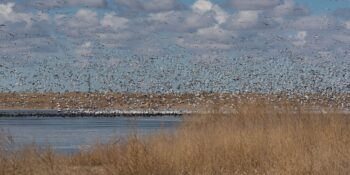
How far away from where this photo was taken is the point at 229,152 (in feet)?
64.8

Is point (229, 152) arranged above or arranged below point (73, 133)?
above

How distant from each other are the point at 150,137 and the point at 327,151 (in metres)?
5.37

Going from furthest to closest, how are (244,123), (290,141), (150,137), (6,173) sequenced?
(244,123), (150,137), (290,141), (6,173)

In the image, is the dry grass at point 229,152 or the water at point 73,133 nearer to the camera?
the dry grass at point 229,152

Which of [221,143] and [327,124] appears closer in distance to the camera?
[221,143]

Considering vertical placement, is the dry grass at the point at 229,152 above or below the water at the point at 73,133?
above

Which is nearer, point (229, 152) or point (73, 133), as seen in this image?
point (229, 152)

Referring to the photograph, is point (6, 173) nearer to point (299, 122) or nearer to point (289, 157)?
point (289, 157)

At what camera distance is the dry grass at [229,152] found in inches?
676

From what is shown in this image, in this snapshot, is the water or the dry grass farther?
the water

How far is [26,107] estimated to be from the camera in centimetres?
19700

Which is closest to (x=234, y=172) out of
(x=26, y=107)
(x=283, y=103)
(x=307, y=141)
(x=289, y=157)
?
(x=289, y=157)

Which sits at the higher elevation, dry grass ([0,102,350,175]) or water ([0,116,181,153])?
dry grass ([0,102,350,175])

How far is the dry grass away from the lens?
17.2 m
